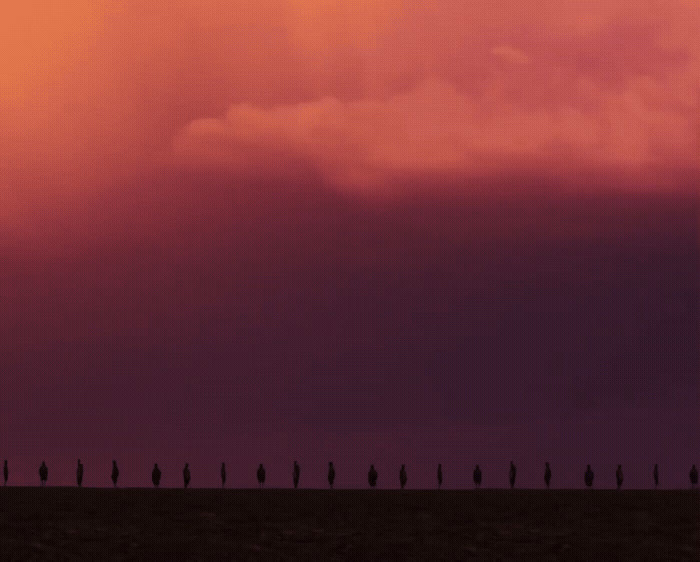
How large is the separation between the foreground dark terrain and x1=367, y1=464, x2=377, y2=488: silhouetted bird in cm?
712

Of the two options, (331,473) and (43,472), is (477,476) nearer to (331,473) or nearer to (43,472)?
(331,473)

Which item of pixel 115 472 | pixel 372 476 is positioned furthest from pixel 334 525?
pixel 115 472

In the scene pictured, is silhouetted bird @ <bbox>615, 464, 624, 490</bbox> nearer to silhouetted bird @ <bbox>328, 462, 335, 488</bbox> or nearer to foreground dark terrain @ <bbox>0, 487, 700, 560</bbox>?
foreground dark terrain @ <bbox>0, 487, 700, 560</bbox>

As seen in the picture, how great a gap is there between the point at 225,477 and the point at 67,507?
20.1 metres

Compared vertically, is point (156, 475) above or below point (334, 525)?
above

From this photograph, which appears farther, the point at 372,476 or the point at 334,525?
the point at 372,476

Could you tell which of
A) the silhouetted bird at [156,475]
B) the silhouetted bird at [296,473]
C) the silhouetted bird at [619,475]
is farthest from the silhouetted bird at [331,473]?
the silhouetted bird at [619,475]

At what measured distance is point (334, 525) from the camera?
117m

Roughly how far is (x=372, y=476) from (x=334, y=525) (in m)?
17.0

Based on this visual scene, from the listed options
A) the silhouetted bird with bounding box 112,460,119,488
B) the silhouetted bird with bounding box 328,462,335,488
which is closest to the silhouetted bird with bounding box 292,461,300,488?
the silhouetted bird with bounding box 328,462,335,488

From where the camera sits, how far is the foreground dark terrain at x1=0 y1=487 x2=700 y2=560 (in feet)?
370

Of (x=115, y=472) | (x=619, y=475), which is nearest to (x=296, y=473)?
(x=115, y=472)

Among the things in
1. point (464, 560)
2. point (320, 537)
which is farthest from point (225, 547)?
point (464, 560)

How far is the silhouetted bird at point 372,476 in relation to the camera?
132625 mm
